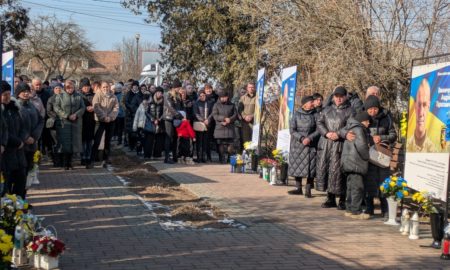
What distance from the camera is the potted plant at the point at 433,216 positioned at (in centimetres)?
836

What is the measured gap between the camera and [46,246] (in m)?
6.63

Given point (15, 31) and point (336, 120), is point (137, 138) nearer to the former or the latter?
point (336, 120)

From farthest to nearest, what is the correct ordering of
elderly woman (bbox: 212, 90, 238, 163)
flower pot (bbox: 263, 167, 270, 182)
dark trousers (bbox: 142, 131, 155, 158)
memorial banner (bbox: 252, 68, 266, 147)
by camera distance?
1. dark trousers (bbox: 142, 131, 155, 158)
2. elderly woman (bbox: 212, 90, 238, 163)
3. memorial banner (bbox: 252, 68, 266, 147)
4. flower pot (bbox: 263, 167, 270, 182)

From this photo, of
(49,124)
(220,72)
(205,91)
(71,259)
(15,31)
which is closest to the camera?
(71,259)

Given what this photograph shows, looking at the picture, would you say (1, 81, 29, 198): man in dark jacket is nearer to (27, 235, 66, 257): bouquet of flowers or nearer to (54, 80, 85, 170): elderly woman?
(27, 235, 66, 257): bouquet of flowers

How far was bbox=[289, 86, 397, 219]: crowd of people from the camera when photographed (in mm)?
10148

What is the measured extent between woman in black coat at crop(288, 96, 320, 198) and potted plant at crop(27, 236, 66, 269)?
610 cm

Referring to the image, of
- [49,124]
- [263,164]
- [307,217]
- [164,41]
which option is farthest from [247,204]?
[164,41]

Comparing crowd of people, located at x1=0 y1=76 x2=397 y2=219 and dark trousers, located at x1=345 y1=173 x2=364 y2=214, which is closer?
crowd of people, located at x1=0 y1=76 x2=397 y2=219

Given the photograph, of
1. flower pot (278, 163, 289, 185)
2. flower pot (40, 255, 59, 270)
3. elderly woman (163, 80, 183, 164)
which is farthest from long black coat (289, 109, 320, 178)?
flower pot (40, 255, 59, 270)

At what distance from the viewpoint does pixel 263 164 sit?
14.1m

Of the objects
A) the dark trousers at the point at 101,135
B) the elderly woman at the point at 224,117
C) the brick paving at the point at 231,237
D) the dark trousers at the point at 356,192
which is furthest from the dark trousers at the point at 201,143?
the dark trousers at the point at 356,192

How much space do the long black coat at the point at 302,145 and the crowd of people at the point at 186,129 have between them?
0.02 m

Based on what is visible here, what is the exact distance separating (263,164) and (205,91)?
13.4 ft
